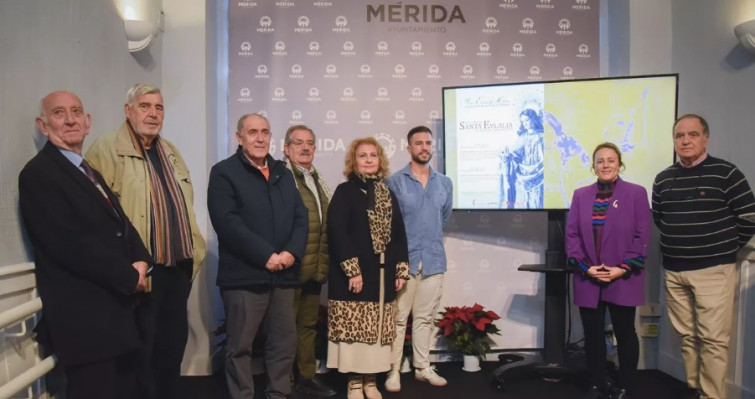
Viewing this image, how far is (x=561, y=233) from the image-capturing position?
3258 millimetres

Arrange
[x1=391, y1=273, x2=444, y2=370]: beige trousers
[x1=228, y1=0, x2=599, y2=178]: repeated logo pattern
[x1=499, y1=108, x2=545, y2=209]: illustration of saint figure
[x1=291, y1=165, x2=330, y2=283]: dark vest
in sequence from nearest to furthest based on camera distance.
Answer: [x1=291, y1=165, x2=330, y2=283]: dark vest → [x1=391, y1=273, x2=444, y2=370]: beige trousers → [x1=499, y1=108, x2=545, y2=209]: illustration of saint figure → [x1=228, y1=0, x2=599, y2=178]: repeated logo pattern

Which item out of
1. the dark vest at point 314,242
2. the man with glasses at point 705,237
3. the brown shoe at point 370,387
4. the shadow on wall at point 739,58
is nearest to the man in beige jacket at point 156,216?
the dark vest at point 314,242

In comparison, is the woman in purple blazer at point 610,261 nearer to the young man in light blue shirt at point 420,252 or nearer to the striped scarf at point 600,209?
the striped scarf at point 600,209

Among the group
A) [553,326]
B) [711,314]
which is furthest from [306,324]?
[711,314]

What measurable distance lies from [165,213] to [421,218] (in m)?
1.52

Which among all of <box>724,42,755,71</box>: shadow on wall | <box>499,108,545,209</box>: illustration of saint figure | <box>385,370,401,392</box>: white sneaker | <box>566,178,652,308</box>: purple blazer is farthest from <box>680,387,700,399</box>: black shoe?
<box>724,42,755,71</box>: shadow on wall

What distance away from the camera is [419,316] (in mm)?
3209

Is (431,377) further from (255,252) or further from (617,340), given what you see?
(255,252)

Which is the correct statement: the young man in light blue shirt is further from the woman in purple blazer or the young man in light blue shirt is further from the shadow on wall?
the shadow on wall

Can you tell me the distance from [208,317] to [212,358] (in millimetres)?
286

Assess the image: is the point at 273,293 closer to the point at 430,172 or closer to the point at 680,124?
the point at 430,172

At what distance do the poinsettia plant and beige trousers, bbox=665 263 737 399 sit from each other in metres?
1.17

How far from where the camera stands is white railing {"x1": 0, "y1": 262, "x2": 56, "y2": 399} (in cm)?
158

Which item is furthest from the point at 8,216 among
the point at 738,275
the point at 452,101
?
the point at 738,275
